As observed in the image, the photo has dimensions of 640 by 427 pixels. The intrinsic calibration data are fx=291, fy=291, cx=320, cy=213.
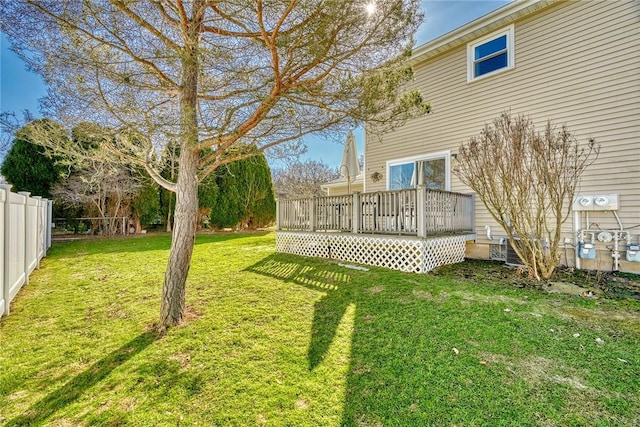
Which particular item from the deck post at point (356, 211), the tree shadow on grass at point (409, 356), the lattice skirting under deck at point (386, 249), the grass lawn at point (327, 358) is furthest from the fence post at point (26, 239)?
the deck post at point (356, 211)

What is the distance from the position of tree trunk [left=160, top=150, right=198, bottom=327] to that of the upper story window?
7705mm

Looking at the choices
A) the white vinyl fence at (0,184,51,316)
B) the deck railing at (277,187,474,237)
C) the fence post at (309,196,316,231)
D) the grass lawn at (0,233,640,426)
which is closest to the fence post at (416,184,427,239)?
the deck railing at (277,187,474,237)

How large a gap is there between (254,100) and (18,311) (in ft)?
14.8

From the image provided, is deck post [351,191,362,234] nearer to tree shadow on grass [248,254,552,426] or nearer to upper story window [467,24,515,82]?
tree shadow on grass [248,254,552,426]

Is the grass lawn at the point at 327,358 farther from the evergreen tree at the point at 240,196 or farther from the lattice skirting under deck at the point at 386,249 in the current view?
the evergreen tree at the point at 240,196

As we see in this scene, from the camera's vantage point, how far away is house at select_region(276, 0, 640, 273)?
19.0ft

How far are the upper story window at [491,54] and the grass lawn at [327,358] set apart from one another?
570cm

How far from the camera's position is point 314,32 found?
321 cm

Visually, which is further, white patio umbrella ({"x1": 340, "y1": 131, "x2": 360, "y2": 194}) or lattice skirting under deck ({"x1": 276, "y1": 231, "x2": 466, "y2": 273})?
white patio umbrella ({"x1": 340, "y1": 131, "x2": 360, "y2": 194})

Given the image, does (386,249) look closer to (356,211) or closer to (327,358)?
(356,211)

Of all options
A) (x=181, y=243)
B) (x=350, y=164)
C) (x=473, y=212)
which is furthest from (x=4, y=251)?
(x=473, y=212)

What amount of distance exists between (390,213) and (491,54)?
16.7ft

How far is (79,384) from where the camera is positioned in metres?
2.56

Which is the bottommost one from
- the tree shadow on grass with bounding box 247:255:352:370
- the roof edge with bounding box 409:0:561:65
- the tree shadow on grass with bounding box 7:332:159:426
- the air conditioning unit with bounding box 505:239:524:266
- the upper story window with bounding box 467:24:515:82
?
the tree shadow on grass with bounding box 7:332:159:426
